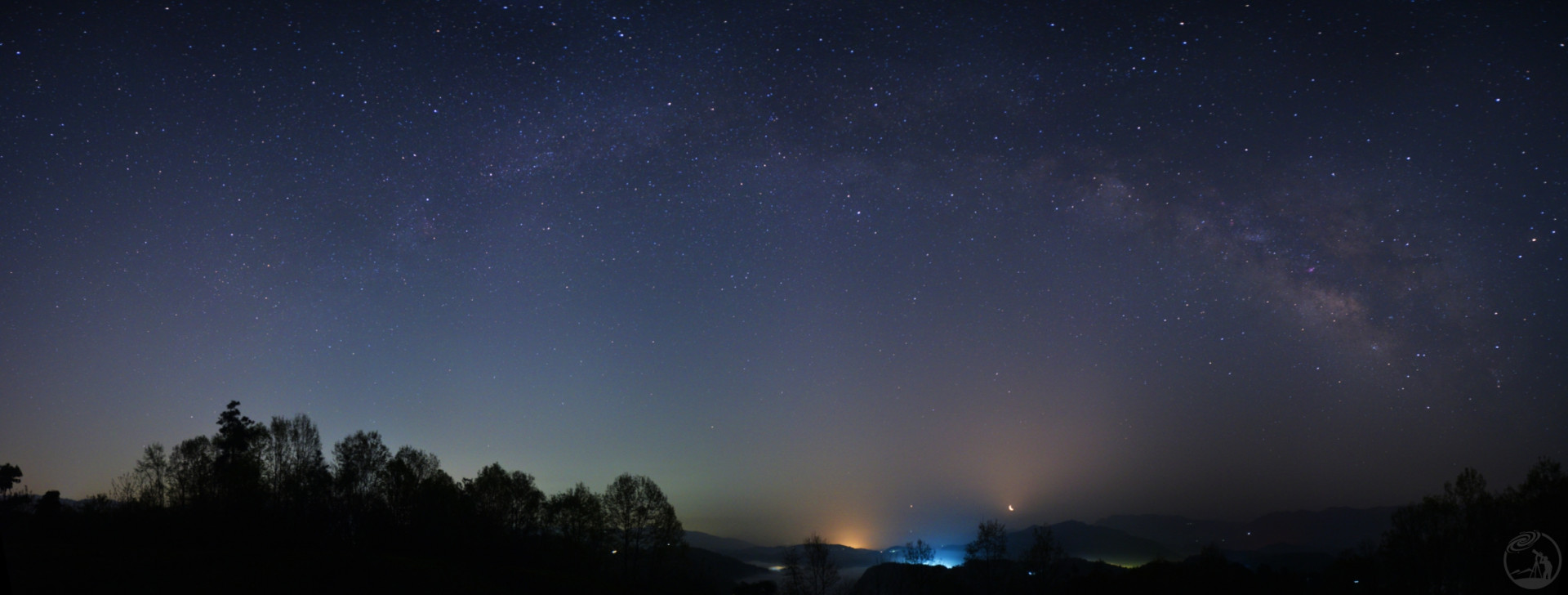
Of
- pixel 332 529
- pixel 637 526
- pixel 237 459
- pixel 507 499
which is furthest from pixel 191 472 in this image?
pixel 637 526

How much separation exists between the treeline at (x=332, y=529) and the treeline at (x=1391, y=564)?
20.5 metres

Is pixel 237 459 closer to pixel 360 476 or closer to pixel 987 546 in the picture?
pixel 360 476

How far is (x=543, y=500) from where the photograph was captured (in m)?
79.2

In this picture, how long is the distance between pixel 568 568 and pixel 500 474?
16.1 metres

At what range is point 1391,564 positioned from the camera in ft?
213

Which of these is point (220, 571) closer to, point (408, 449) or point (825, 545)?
point (408, 449)

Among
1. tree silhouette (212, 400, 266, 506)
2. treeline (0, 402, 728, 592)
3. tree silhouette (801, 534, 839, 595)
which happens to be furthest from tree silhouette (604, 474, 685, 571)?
tree silhouette (212, 400, 266, 506)

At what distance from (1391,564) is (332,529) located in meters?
103

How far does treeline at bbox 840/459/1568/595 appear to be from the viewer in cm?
5519

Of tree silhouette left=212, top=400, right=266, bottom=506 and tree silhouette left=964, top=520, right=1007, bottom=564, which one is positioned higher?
tree silhouette left=212, top=400, right=266, bottom=506

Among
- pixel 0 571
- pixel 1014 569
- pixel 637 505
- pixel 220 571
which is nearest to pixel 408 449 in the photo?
pixel 637 505

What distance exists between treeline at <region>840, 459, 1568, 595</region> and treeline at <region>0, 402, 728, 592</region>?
20457 mm

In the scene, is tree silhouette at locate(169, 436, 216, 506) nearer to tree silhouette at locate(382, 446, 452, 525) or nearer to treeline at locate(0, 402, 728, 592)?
treeline at locate(0, 402, 728, 592)

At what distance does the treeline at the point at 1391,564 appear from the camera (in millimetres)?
55188
